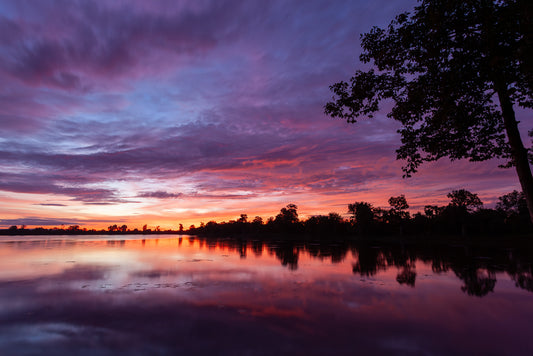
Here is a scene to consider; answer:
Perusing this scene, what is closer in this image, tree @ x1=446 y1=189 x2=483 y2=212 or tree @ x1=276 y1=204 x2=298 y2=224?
tree @ x1=446 y1=189 x2=483 y2=212

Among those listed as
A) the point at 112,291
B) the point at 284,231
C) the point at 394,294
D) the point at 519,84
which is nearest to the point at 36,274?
the point at 112,291

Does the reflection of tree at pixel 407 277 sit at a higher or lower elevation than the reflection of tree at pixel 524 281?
higher

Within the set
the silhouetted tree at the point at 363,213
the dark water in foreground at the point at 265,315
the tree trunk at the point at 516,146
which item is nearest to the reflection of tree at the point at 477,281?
the dark water in foreground at the point at 265,315

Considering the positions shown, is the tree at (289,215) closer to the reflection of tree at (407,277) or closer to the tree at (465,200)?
the tree at (465,200)

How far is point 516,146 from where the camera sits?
322 inches

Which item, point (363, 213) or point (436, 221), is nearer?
point (436, 221)

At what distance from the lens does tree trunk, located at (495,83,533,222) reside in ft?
26.5

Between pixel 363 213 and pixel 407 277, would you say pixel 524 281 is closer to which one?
pixel 407 277

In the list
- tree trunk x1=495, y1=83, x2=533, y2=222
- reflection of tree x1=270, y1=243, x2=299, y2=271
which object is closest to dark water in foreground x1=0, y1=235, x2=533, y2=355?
tree trunk x1=495, y1=83, x2=533, y2=222

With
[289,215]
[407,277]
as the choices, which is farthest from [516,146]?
[289,215]

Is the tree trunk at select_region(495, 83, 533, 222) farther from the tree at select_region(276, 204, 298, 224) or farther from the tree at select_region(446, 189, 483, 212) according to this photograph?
the tree at select_region(276, 204, 298, 224)

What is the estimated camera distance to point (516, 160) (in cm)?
818

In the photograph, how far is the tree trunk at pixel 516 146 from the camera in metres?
8.08

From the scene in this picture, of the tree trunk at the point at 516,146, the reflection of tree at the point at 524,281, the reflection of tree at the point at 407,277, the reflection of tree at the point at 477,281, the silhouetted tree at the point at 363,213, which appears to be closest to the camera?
the tree trunk at the point at 516,146
